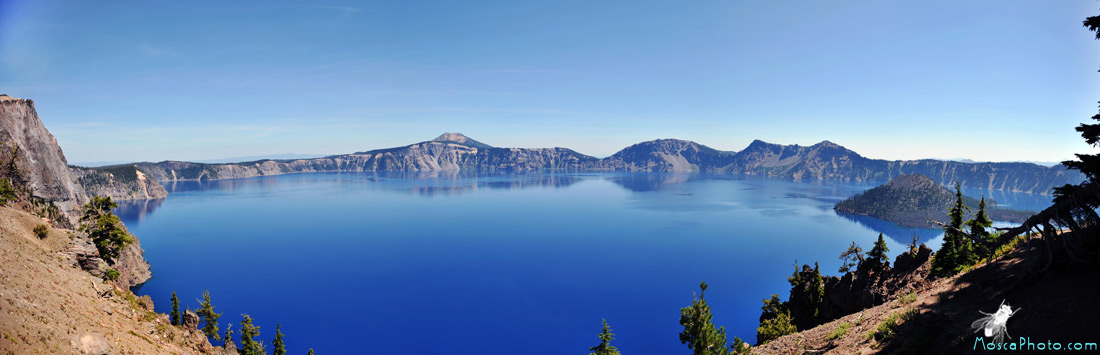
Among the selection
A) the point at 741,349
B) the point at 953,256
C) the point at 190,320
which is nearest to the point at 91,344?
the point at 190,320

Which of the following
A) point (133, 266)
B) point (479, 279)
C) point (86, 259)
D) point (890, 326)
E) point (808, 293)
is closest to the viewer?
point (890, 326)

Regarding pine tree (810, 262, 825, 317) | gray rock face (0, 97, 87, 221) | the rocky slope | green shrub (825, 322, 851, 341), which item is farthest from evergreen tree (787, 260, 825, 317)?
gray rock face (0, 97, 87, 221)

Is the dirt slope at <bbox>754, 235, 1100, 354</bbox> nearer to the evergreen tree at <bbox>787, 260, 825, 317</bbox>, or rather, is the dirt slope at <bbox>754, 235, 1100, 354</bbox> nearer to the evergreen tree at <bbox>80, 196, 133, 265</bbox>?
the evergreen tree at <bbox>787, 260, 825, 317</bbox>

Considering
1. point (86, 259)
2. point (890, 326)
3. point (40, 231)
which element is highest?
point (40, 231)

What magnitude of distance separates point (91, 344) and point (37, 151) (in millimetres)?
229369

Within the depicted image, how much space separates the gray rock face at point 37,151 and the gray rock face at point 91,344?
7550 inches

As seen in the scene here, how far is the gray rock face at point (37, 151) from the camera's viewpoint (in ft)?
516

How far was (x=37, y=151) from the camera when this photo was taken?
169000 millimetres

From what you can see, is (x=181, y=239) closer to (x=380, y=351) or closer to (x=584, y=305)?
(x=380, y=351)

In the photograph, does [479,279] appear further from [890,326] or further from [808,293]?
[890,326]

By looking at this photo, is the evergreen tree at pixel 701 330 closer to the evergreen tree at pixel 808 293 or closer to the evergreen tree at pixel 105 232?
the evergreen tree at pixel 808 293

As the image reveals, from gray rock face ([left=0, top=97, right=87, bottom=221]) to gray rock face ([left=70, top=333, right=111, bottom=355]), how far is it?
19178 centimetres

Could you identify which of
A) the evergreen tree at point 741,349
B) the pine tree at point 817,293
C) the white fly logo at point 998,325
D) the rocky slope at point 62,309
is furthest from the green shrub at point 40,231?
the pine tree at point 817,293

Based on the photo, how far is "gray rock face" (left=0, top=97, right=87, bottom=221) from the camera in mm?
157250
